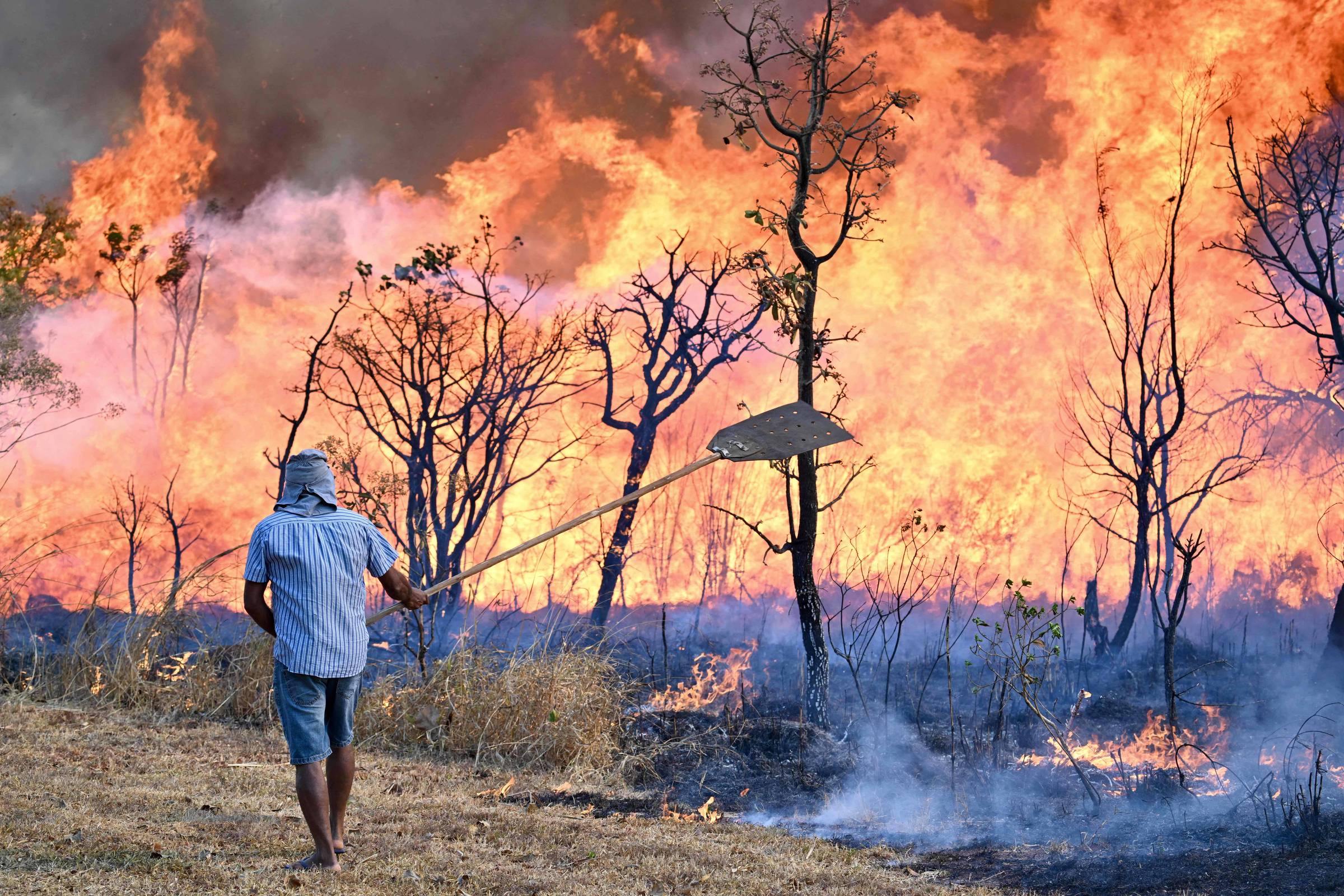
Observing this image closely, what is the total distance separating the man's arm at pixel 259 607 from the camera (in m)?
4.11

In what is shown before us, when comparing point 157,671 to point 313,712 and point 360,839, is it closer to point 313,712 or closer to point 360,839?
point 360,839

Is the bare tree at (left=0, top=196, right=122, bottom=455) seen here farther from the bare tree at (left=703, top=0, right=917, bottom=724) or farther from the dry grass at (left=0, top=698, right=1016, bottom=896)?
the bare tree at (left=703, top=0, right=917, bottom=724)

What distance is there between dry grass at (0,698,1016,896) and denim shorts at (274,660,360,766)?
49 centimetres

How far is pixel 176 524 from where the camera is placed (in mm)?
10094

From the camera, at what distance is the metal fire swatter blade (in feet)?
16.8

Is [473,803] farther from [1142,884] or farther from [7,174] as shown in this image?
[7,174]

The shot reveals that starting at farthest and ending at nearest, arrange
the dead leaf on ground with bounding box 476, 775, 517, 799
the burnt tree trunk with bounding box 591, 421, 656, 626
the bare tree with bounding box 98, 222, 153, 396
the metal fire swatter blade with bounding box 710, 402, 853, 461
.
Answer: the bare tree with bounding box 98, 222, 153, 396 < the burnt tree trunk with bounding box 591, 421, 656, 626 < the dead leaf on ground with bounding box 476, 775, 517, 799 < the metal fire swatter blade with bounding box 710, 402, 853, 461

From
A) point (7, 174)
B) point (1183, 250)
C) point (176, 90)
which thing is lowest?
point (1183, 250)

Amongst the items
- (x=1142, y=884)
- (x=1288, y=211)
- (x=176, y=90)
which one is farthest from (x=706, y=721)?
(x=176, y=90)

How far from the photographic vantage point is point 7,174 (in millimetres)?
10578

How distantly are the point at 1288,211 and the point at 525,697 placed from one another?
7.33 metres

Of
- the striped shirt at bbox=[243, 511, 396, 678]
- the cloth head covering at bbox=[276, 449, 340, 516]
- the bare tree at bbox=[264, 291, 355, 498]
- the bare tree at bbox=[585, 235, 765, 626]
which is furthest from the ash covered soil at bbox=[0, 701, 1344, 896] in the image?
the bare tree at bbox=[264, 291, 355, 498]

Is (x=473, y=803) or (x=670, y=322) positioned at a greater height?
(x=670, y=322)

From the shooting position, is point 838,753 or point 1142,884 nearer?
point 1142,884
